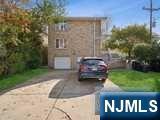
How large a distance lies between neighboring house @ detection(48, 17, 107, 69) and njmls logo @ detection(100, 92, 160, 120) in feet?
122

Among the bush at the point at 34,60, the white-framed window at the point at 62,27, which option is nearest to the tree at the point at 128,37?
the white-framed window at the point at 62,27

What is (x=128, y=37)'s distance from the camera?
5119 centimetres

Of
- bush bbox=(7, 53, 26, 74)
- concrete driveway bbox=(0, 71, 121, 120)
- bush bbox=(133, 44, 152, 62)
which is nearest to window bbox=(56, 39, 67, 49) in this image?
bush bbox=(133, 44, 152, 62)

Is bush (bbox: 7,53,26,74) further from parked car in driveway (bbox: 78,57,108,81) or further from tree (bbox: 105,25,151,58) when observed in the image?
tree (bbox: 105,25,151,58)

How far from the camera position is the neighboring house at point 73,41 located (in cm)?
4019

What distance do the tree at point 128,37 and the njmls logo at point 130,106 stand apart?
156 feet

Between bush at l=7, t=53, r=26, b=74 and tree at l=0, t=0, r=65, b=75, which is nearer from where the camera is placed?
tree at l=0, t=0, r=65, b=75

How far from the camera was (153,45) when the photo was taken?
3319 cm

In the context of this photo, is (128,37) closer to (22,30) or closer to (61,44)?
(61,44)

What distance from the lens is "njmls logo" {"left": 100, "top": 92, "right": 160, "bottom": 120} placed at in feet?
9.11

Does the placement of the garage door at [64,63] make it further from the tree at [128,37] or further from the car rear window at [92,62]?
the car rear window at [92,62]

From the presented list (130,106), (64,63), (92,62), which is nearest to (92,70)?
(92,62)

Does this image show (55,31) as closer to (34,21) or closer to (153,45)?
(34,21)

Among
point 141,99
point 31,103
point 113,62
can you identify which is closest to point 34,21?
point 113,62
